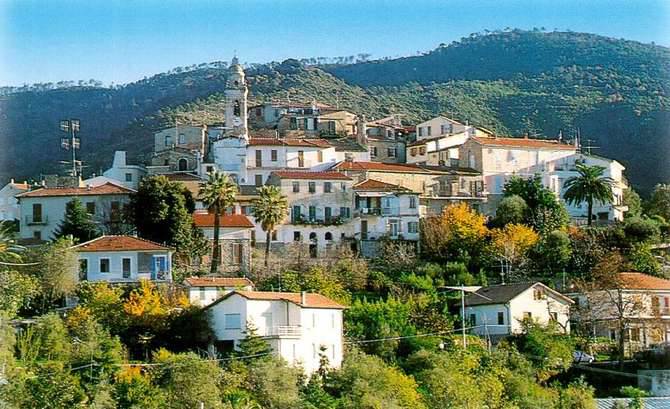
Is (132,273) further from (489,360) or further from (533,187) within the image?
(533,187)

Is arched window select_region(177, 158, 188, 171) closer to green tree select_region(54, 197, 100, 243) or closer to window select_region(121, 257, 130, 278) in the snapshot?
green tree select_region(54, 197, 100, 243)

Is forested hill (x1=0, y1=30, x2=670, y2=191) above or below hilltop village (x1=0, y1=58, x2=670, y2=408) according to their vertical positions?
above

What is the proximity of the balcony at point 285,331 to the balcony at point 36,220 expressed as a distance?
27.8 feet

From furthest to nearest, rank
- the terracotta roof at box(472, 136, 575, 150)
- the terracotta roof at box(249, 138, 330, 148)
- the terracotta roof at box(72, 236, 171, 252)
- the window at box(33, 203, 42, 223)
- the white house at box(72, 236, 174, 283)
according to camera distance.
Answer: the terracotta roof at box(472, 136, 575, 150), the terracotta roof at box(249, 138, 330, 148), the window at box(33, 203, 42, 223), the terracotta roof at box(72, 236, 171, 252), the white house at box(72, 236, 174, 283)

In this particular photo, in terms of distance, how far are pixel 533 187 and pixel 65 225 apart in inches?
488

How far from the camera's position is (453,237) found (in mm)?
35281

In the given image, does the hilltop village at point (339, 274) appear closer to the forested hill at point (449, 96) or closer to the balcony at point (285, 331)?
the balcony at point (285, 331)

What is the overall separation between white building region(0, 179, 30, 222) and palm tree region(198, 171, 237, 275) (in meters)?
6.09

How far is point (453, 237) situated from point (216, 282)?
7006 millimetres

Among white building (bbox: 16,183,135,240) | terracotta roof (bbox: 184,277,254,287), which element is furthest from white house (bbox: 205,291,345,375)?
white building (bbox: 16,183,135,240)

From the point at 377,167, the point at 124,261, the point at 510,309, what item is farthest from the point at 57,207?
the point at 510,309

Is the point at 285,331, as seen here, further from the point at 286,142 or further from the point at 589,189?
the point at 589,189

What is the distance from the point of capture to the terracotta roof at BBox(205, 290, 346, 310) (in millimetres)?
28641

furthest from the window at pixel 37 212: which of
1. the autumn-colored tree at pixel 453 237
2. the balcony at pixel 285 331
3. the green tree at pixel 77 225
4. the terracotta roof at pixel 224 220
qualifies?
the autumn-colored tree at pixel 453 237
